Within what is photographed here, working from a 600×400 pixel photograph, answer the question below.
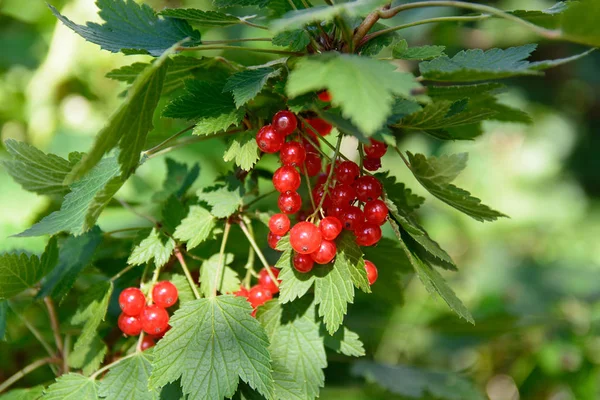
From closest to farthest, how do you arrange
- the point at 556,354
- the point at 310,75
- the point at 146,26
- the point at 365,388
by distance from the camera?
1. the point at 310,75
2. the point at 146,26
3. the point at 365,388
4. the point at 556,354

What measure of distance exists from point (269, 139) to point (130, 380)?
38 cm

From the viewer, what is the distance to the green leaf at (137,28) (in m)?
0.80

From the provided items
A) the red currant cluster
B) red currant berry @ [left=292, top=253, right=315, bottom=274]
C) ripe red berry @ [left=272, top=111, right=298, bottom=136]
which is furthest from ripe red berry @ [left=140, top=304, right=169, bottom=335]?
ripe red berry @ [left=272, top=111, right=298, bottom=136]

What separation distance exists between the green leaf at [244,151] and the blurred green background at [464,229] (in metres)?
0.26

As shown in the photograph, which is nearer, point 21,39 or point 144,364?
point 144,364

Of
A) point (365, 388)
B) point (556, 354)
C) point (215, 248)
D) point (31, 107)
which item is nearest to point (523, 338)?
point (556, 354)

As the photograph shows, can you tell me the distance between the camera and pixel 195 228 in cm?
80

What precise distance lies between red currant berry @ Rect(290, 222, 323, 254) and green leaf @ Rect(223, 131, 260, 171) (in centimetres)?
11

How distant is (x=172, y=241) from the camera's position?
2.65ft

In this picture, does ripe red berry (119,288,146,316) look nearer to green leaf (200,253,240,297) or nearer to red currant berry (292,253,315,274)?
green leaf (200,253,240,297)

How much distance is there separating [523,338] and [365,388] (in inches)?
33.3

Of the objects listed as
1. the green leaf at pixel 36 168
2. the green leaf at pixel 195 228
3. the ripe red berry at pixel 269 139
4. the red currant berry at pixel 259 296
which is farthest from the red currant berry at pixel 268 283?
the green leaf at pixel 36 168

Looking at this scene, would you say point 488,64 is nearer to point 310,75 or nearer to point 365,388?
point 310,75

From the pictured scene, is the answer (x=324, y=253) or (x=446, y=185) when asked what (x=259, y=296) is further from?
(x=446, y=185)
